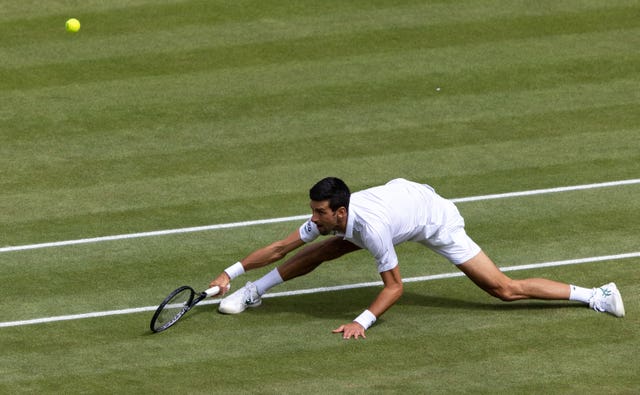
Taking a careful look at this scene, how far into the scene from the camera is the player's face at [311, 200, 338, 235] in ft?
38.3

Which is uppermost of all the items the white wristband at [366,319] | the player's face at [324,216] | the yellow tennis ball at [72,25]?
the yellow tennis ball at [72,25]

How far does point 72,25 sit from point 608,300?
11.3 meters

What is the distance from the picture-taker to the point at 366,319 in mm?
12180

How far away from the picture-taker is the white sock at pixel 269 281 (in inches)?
510

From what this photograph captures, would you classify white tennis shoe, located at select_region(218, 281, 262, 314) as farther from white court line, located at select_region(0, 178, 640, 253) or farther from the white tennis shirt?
white court line, located at select_region(0, 178, 640, 253)

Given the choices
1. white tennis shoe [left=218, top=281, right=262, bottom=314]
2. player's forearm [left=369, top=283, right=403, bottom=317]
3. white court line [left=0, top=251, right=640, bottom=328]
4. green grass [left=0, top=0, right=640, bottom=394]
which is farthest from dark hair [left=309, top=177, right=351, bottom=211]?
white court line [left=0, top=251, right=640, bottom=328]

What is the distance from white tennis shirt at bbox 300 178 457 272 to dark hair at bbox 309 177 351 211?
299mm

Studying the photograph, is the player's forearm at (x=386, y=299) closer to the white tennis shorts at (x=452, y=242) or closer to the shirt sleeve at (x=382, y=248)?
the shirt sleeve at (x=382, y=248)

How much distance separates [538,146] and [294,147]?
136 inches

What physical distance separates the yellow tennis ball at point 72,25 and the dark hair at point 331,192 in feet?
32.6

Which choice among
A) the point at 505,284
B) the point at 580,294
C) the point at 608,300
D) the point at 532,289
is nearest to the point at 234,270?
the point at 505,284

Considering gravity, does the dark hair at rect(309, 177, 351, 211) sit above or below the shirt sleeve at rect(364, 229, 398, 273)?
above

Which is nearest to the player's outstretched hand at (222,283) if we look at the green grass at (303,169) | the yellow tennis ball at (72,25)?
the green grass at (303,169)

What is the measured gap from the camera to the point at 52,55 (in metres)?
19.9
